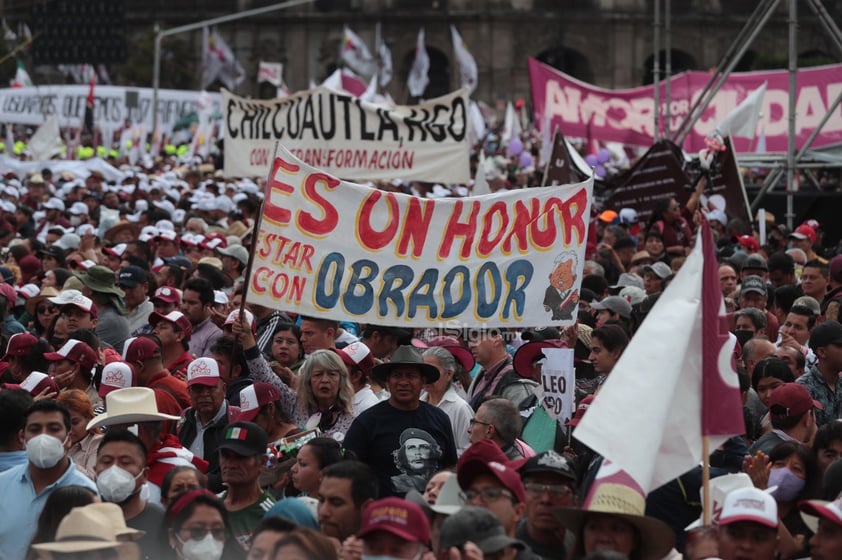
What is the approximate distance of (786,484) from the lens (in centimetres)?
734

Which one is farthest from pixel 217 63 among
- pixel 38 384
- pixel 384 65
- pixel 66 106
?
pixel 38 384

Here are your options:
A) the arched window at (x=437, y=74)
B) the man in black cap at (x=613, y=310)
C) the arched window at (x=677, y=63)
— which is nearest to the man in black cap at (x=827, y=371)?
the man in black cap at (x=613, y=310)

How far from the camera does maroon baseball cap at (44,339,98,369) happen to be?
9172 mm

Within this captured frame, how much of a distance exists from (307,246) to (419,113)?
8.72 metres

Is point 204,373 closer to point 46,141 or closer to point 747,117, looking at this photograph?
point 747,117

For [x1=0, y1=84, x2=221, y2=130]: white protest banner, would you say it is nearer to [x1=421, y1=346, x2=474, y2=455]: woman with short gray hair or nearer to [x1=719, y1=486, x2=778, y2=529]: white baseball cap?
[x1=421, y1=346, x2=474, y2=455]: woman with short gray hair

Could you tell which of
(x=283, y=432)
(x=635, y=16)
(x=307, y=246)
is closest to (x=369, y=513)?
(x=283, y=432)

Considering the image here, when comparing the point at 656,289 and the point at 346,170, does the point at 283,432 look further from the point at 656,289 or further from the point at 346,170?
the point at 346,170

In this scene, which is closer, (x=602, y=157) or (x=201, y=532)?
(x=201, y=532)

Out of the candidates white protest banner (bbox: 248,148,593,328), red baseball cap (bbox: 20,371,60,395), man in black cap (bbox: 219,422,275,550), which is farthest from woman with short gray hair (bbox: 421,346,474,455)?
red baseball cap (bbox: 20,371,60,395)

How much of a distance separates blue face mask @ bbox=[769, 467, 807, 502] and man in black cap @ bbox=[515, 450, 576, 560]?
118 centimetres

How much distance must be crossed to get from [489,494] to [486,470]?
4.8 inches

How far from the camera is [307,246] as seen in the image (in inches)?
366

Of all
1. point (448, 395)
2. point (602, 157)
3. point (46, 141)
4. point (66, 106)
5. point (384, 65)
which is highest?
point (384, 65)
